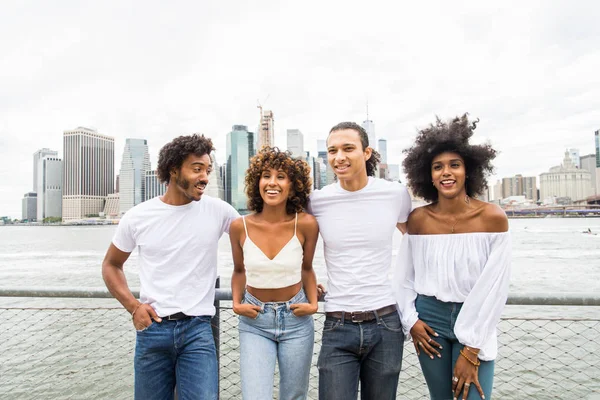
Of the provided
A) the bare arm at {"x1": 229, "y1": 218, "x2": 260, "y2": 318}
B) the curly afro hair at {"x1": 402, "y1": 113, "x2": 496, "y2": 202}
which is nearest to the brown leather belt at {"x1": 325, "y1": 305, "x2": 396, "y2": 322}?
the bare arm at {"x1": 229, "y1": 218, "x2": 260, "y2": 318}

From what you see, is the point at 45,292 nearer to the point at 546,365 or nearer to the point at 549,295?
the point at 549,295

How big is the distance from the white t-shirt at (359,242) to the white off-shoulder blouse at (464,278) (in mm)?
166

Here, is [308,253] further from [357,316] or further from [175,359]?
[175,359]

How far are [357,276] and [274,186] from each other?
0.88 metres

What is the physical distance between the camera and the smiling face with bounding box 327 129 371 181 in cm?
322

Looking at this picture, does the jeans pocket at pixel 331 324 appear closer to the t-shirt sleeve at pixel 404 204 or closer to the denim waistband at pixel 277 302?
the denim waistband at pixel 277 302

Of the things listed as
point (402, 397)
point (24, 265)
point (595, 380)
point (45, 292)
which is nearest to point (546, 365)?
point (595, 380)

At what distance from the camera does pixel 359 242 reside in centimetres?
309

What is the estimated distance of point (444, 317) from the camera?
9.64 feet

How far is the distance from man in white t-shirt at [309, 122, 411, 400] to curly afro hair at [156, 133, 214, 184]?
0.95 m

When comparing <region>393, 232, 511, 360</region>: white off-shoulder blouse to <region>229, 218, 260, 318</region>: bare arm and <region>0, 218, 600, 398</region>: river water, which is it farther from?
<region>229, 218, 260, 318</region>: bare arm

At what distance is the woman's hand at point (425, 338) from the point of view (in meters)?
2.93

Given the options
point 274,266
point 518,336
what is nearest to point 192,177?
point 274,266

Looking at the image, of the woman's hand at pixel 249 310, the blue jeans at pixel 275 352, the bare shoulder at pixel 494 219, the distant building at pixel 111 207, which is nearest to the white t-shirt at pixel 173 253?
the woman's hand at pixel 249 310
